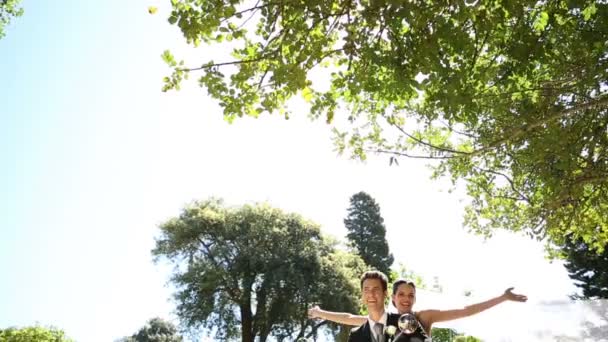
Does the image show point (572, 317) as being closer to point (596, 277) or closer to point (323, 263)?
point (596, 277)

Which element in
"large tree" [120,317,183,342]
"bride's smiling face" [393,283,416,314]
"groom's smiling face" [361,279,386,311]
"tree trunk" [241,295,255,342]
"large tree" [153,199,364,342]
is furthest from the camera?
"large tree" [120,317,183,342]

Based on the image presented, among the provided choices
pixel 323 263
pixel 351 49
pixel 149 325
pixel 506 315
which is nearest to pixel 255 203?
pixel 323 263

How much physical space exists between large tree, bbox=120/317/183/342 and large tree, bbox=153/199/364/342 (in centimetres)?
2106

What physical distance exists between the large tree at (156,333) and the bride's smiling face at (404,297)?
49.9 m

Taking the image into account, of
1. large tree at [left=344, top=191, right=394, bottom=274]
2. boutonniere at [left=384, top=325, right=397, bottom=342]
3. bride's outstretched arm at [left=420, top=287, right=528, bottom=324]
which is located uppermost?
large tree at [left=344, top=191, right=394, bottom=274]

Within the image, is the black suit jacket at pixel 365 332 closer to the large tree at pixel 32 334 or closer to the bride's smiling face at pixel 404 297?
the bride's smiling face at pixel 404 297

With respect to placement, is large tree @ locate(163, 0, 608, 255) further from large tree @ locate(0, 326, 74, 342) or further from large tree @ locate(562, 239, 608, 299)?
large tree @ locate(0, 326, 74, 342)

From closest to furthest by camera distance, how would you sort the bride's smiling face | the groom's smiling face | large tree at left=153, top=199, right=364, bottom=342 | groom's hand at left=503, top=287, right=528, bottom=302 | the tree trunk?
groom's hand at left=503, top=287, right=528, bottom=302
the bride's smiling face
the groom's smiling face
large tree at left=153, top=199, right=364, bottom=342
the tree trunk

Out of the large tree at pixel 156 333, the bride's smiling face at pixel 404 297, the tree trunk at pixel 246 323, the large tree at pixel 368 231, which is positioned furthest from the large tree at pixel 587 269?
the large tree at pixel 156 333

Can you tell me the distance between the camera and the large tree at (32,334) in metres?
29.1

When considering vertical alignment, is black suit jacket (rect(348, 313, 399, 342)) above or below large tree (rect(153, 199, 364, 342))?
→ below

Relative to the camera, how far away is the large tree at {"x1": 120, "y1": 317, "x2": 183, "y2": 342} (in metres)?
50.1

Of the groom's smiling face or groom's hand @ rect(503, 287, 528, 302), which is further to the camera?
the groom's smiling face

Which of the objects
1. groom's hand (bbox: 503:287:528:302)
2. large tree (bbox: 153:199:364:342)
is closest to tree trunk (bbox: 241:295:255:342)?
large tree (bbox: 153:199:364:342)
